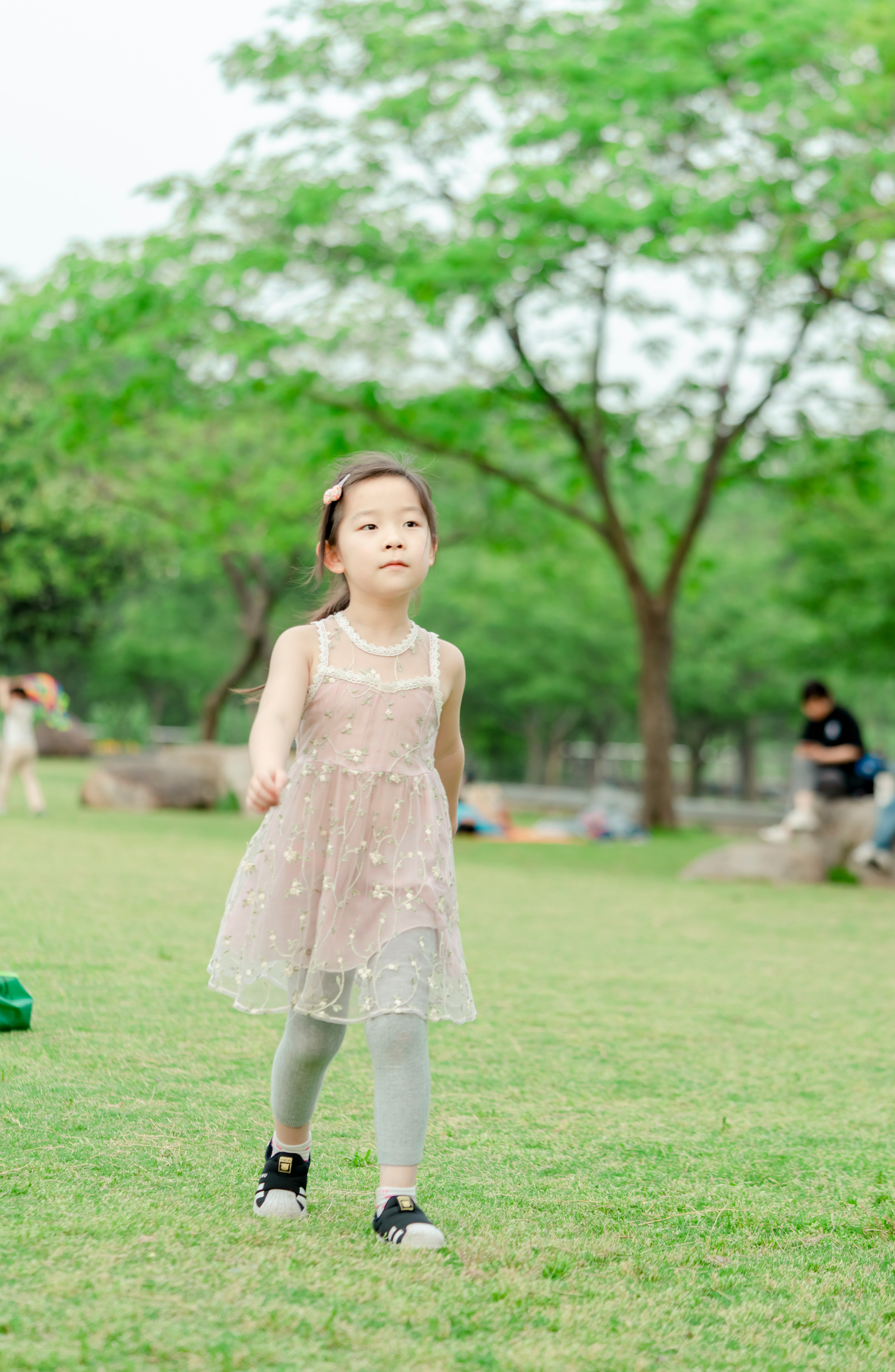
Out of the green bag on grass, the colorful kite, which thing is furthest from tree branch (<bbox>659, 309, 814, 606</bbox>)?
the green bag on grass

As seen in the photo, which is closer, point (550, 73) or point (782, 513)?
point (550, 73)

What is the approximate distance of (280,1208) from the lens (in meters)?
2.94

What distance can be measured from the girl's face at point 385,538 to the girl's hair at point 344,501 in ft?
0.05

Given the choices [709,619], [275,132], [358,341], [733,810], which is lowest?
[733,810]

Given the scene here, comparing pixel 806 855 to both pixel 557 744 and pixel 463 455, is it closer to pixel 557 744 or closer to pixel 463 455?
pixel 463 455

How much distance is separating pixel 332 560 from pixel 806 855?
384 inches

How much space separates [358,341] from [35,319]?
5252 millimetres

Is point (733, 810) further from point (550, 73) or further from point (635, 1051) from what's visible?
point (635, 1051)

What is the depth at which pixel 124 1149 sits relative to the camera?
11.0 ft

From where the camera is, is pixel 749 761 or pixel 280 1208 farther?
Result: pixel 749 761

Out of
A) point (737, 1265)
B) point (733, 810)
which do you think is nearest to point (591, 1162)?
point (737, 1265)

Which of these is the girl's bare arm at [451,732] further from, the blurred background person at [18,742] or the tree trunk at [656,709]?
the tree trunk at [656,709]

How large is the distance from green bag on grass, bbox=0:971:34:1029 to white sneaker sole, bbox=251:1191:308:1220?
1839mm

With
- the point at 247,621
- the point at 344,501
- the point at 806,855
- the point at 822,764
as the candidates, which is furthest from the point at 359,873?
the point at 247,621
